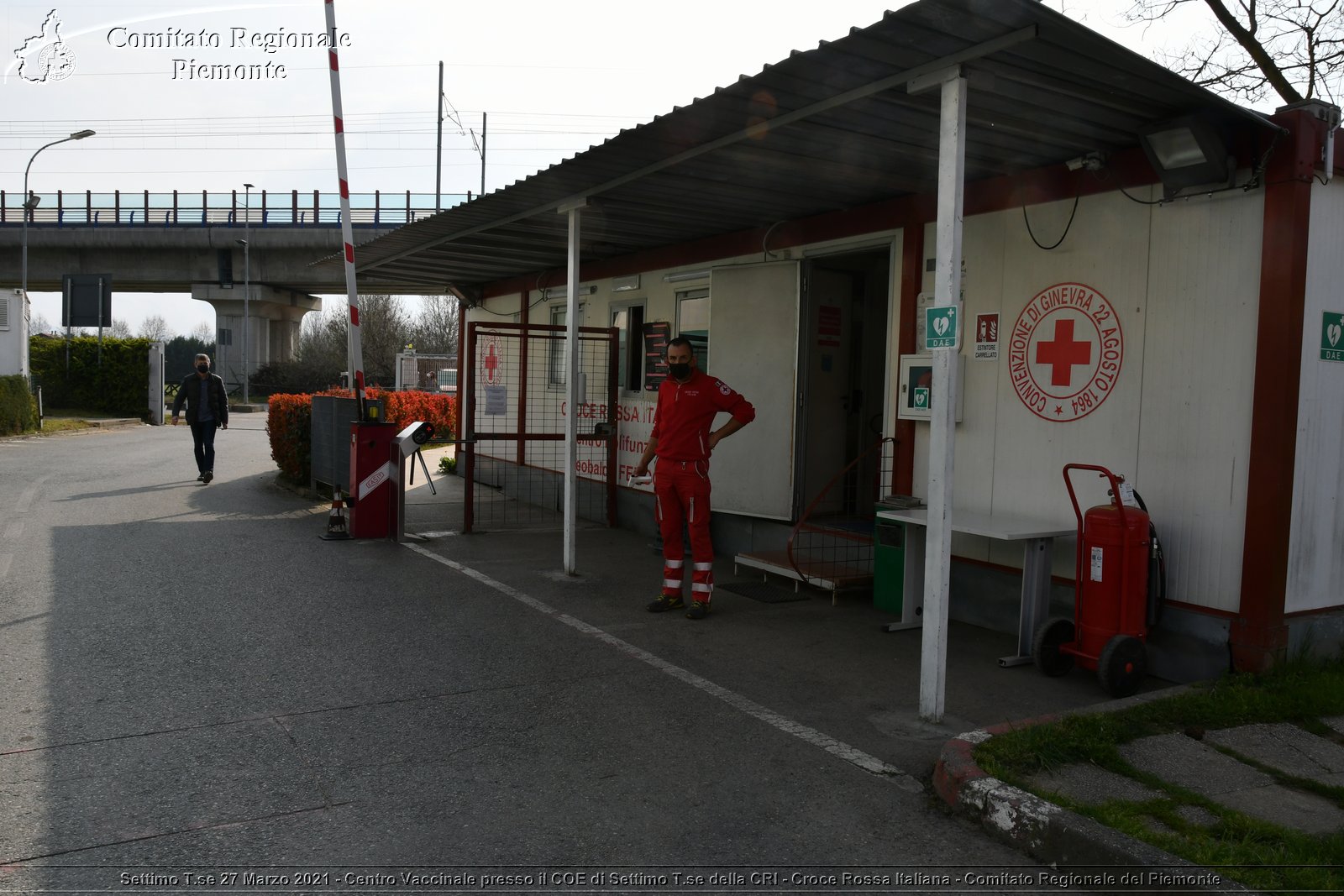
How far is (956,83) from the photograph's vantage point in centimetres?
471

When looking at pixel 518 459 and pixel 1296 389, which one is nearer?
pixel 1296 389

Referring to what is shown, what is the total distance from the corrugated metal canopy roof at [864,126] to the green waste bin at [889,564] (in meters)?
2.51

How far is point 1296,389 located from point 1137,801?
2.71m

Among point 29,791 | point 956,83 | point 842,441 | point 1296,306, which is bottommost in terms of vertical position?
point 29,791

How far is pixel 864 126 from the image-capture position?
5.79 m

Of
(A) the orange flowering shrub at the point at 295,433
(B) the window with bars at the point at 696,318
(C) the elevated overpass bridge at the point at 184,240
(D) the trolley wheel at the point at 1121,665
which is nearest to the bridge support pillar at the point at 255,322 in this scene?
(C) the elevated overpass bridge at the point at 184,240

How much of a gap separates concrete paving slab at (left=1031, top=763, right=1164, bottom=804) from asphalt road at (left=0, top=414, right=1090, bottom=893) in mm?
401

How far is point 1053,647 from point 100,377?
101 ft

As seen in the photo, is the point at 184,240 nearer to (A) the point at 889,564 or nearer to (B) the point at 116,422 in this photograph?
(B) the point at 116,422

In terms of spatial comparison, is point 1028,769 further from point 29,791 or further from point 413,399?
point 413,399

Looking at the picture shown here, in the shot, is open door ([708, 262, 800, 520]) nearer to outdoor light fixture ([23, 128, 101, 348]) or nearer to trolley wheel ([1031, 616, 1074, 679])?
trolley wheel ([1031, 616, 1074, 679])

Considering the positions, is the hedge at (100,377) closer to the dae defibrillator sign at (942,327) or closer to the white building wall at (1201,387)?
the dae defibrillator sign at (942,327)

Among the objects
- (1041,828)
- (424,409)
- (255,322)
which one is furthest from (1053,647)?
(255,322)

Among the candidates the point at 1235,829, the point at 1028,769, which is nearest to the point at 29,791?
the point at 1028,769
